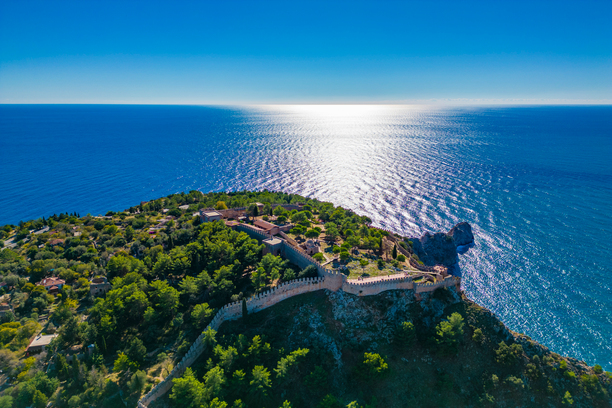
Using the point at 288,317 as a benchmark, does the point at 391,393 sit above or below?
below

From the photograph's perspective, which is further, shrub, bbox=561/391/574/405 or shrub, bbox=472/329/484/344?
shrub, bbox=472/329/484/344

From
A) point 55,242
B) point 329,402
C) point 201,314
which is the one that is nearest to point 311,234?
point 201,314

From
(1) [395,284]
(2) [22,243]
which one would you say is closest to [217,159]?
(2) [22,243]

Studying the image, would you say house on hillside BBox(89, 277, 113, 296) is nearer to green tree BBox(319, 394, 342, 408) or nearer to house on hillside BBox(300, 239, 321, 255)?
house on hillside BBox(300, 239, 321, 255)

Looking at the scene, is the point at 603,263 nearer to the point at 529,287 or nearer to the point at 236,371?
the point at 529,287

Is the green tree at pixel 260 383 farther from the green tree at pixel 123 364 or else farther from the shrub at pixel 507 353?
the shrub at pixel 507 353

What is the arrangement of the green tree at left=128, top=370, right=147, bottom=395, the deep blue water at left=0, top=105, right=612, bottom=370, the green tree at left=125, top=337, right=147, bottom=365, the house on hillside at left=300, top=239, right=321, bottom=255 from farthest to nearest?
the deep blue water at left=0, top=105, right=612, bottom=370
the house on hillside at left=300, top=239, right=321, bottom=255
the green tree at left=125, top=337, right=147, bottom=365
the green tree at left=128, top=370, right=147, bottom=395

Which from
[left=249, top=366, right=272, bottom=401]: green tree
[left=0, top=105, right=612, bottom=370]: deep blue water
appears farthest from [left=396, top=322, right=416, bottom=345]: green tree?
[left=0, top=105, right=612, bottom=370]: deep blue water
